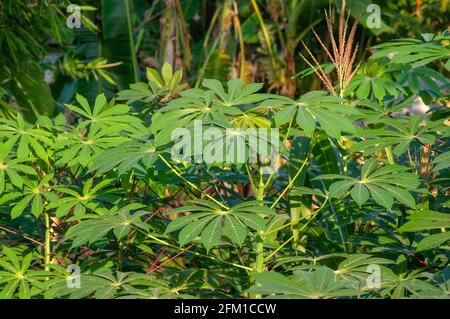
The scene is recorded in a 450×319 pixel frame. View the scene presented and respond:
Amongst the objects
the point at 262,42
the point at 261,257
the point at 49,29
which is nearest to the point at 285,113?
the point at 261,257

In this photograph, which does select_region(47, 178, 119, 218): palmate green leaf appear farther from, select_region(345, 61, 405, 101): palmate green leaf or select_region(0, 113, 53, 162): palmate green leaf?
select_region(345, 61, 405, 101): palmate green leaf

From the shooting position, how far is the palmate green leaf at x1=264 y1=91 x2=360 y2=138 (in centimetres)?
167

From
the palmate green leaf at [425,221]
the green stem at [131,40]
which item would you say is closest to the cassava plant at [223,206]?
the palmate green leaf at [425,221]

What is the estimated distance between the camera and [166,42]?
500cm

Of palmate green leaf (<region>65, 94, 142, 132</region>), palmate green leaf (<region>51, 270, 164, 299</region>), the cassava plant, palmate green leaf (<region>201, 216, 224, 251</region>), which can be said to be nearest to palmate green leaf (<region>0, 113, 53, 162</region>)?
the cassava plant

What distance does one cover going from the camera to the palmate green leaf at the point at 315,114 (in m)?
1.67

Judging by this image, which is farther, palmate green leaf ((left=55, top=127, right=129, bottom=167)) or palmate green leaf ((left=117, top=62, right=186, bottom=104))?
palmate green leaf ((left=117, top=62, right=186, bottom=104))

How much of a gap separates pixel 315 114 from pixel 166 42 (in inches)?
134

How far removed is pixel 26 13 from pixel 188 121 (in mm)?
2720

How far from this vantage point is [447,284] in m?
1.57

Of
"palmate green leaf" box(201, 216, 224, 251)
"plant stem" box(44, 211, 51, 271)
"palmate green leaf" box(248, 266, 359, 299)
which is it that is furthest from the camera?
"plant stem" box(44, 211, 51, 271)

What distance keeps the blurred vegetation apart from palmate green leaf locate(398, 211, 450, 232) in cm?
279
